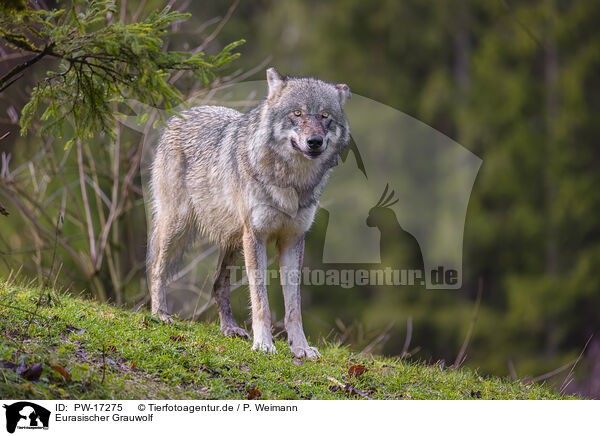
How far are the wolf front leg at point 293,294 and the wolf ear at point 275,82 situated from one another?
4.00 ft

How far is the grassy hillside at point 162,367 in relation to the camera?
11.5ft

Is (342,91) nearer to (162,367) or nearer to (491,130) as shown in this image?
(162,367)

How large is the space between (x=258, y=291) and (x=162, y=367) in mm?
1252

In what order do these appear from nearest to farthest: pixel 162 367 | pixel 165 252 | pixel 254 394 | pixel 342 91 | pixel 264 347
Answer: pixel 254 394, pixel 162 367, pixel 264 347, pixel 342 91, pixel 165 252

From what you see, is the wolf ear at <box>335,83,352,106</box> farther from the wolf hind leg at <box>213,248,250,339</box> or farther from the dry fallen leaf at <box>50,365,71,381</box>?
the dry fallen leaf at <box>50,365,71,381</box>

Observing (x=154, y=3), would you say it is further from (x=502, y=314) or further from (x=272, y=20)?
(x=502, y=314)

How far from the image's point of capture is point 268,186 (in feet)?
17.1

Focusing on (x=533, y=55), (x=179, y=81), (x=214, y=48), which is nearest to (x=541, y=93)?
(x=533, y=55)

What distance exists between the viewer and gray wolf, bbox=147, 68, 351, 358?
507 cm

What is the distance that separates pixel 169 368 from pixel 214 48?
9051 mm

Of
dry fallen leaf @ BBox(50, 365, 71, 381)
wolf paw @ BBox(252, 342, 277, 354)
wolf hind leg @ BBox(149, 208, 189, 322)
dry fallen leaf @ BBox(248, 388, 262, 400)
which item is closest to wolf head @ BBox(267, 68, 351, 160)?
wolf paw @ BBox(252, 342, 277, 354)

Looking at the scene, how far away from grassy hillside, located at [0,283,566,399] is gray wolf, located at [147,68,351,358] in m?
0.44
